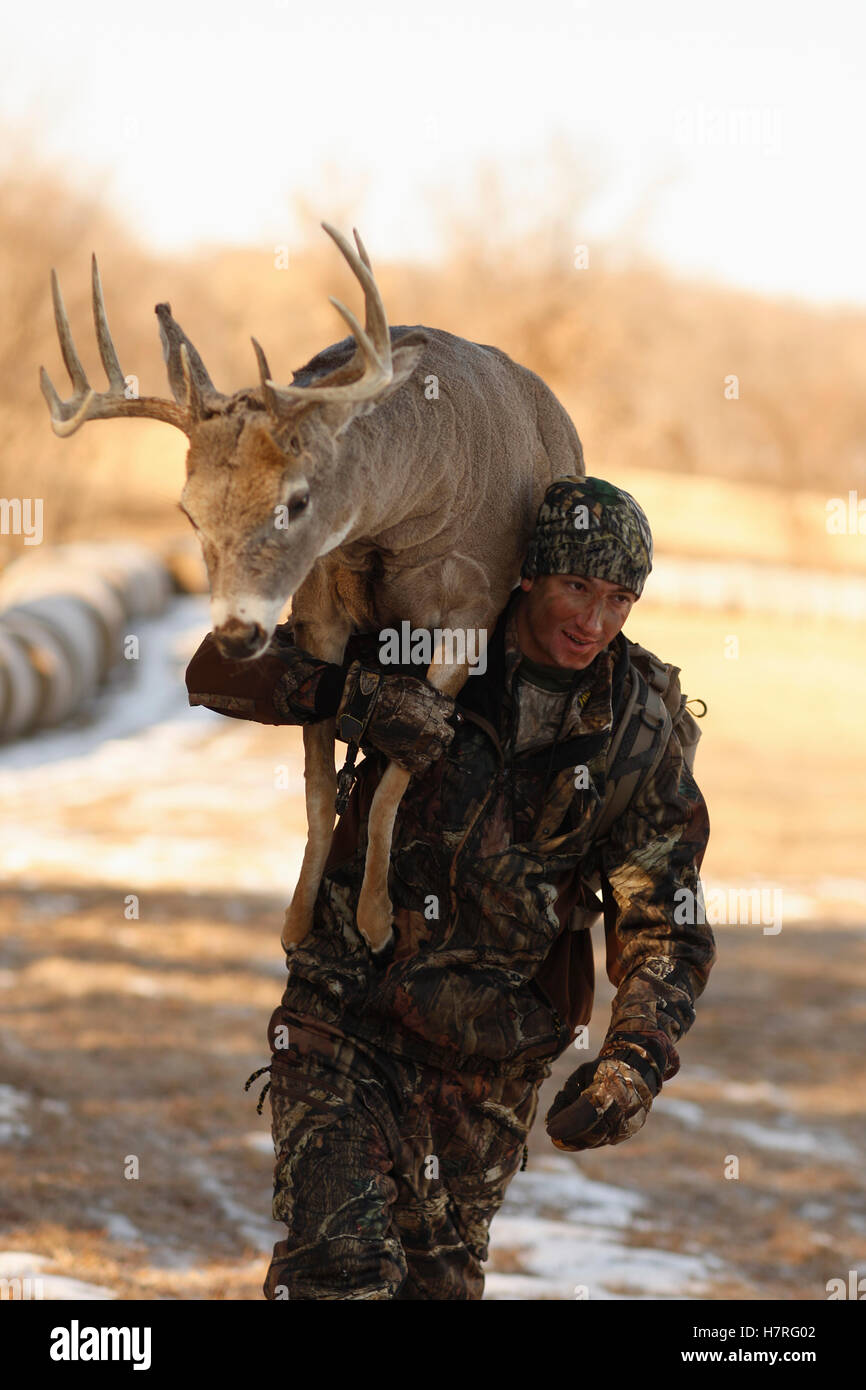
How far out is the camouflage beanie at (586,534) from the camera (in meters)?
2.77

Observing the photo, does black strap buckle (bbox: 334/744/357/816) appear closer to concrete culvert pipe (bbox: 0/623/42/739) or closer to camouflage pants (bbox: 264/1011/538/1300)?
camouflage pants (bbox: 264/1011/538/1300)

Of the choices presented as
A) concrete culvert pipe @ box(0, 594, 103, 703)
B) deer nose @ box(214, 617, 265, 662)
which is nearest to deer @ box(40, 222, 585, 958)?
deer nose @ box(214, 617, 265, 662)

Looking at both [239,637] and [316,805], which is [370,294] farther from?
[316,805]

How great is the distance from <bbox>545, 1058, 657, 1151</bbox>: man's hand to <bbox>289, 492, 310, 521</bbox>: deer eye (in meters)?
1.22

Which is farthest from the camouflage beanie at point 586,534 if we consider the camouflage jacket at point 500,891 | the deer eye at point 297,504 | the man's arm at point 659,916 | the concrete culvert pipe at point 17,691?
the concrete culvert pipe at point 17,691

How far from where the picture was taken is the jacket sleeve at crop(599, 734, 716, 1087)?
3.04 m

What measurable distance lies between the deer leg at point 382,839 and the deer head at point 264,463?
1.65 feet

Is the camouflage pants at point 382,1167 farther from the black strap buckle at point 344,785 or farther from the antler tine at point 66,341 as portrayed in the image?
the antler tine at point 66,341

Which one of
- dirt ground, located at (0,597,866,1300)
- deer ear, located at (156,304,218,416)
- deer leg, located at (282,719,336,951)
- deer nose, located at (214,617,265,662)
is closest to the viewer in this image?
deer nose, located at (214,617,265,662)

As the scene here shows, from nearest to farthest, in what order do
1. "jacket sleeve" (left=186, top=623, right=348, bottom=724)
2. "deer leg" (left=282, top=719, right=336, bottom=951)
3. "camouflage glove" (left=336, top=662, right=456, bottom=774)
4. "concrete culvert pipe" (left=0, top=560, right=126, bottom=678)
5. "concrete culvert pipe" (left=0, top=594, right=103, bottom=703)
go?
"camouflage glove" (left=336, top=662, right=456, bottom=774)
"jacket sleeve" (left=186, top=623, right=348, bottom=724)
"deer leg" (left=282, top=719, right=336, bottom=951)
"concrete culvert pipe" (left=0, top=594, right=103, bottom=703)
"concrete culvert pipe" (left=0, top=560, right=126, bottom=678)

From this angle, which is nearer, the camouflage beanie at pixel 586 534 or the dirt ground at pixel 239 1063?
the camouflage beanie at pixel 586 534
